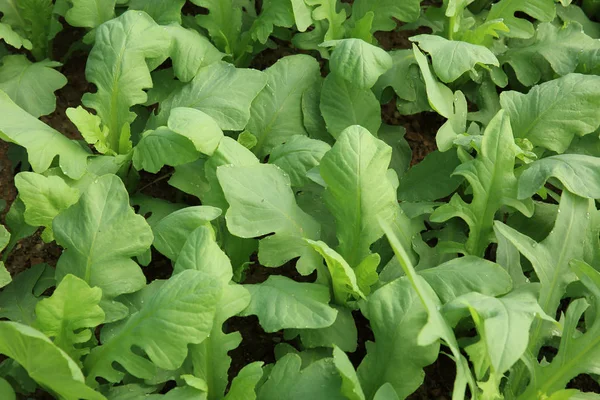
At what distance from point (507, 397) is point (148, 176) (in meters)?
0.97

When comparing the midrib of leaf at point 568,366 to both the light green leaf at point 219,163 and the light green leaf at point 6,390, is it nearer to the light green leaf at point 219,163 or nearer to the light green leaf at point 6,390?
the light green leaf at point 219,163

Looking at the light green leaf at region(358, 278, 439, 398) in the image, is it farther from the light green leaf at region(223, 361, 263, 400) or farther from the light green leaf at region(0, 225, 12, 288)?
the light green leaf at region(0, 225, 12, 288)

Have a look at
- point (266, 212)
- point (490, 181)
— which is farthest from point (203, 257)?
point (490, 181)

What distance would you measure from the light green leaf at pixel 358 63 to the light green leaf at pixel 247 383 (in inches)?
26.9

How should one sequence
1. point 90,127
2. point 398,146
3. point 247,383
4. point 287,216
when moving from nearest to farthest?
point 247,383 < point 287,216 < point 90,127 < point 398,146

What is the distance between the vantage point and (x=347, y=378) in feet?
3.48

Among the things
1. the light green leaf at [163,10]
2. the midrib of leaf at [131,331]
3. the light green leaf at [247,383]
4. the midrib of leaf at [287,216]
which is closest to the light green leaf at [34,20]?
the light green leaf at [163,10]

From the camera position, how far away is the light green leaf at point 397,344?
3.78 ft

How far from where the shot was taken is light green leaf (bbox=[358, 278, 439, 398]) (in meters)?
1.15

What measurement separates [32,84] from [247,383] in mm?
968

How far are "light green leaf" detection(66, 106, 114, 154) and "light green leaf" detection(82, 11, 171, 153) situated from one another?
0.16ft

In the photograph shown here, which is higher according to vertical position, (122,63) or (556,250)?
(122,63)

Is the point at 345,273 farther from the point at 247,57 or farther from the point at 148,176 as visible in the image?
the point at 247,57

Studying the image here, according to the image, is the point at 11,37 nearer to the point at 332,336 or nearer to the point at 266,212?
the point at 266,212
